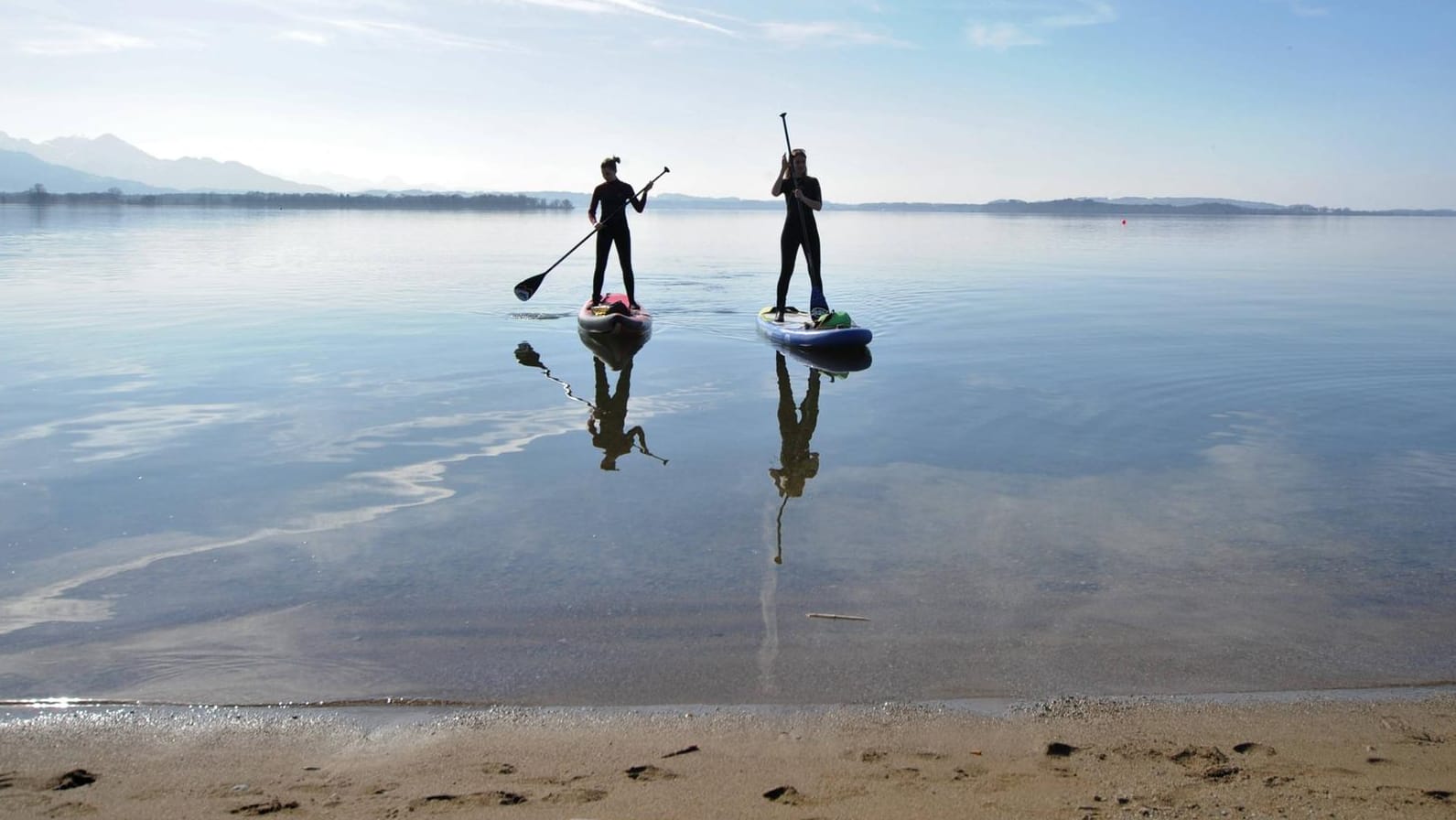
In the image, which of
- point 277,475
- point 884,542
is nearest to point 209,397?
point 277,475

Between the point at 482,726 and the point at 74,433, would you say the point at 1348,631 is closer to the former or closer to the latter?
the point at 482,726

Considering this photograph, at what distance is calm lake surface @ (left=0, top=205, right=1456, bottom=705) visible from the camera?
14.1 ft

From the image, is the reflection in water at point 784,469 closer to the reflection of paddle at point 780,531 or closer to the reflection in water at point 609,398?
the reflection of paddle at point 780,531

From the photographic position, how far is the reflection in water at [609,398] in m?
8.02

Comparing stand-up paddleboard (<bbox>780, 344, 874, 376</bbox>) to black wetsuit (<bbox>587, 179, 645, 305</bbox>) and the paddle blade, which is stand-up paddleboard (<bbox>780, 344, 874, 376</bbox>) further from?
the paddle blade

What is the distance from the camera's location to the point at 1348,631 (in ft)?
15.1

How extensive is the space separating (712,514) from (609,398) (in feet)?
12.9

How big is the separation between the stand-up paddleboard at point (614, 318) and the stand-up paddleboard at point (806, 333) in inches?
65.7

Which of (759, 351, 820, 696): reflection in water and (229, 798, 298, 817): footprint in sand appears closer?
(229, 798, 298, 817): footprint in sand

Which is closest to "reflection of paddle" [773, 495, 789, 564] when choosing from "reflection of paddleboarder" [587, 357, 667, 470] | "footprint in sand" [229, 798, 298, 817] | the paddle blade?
"reflection of paddleboarder" [587, 357, 667, 470]

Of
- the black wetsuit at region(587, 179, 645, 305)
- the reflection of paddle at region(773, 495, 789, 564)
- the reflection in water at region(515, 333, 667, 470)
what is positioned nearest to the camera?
the reflection of paddle at region(773, 495, 789, 564)

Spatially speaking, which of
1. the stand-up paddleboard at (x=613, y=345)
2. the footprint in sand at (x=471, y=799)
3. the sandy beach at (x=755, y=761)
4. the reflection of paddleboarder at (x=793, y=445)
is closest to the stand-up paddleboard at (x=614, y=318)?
the stand-up paddleboard at (x=613, y=345)

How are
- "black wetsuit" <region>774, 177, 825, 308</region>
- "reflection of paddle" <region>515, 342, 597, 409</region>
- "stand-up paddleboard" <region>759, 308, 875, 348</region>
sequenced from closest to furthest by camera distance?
"reflection of paddle" <region>515, 342, 597, 409</region>
"stand-up paddleboard" <region>759, 308, 875, 348</region>
"black wetsuit" <region>774, 177, 825, 308</region>

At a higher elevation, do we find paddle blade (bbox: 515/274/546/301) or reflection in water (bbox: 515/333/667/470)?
paddle blade (bbox: 515/274/546/301)
